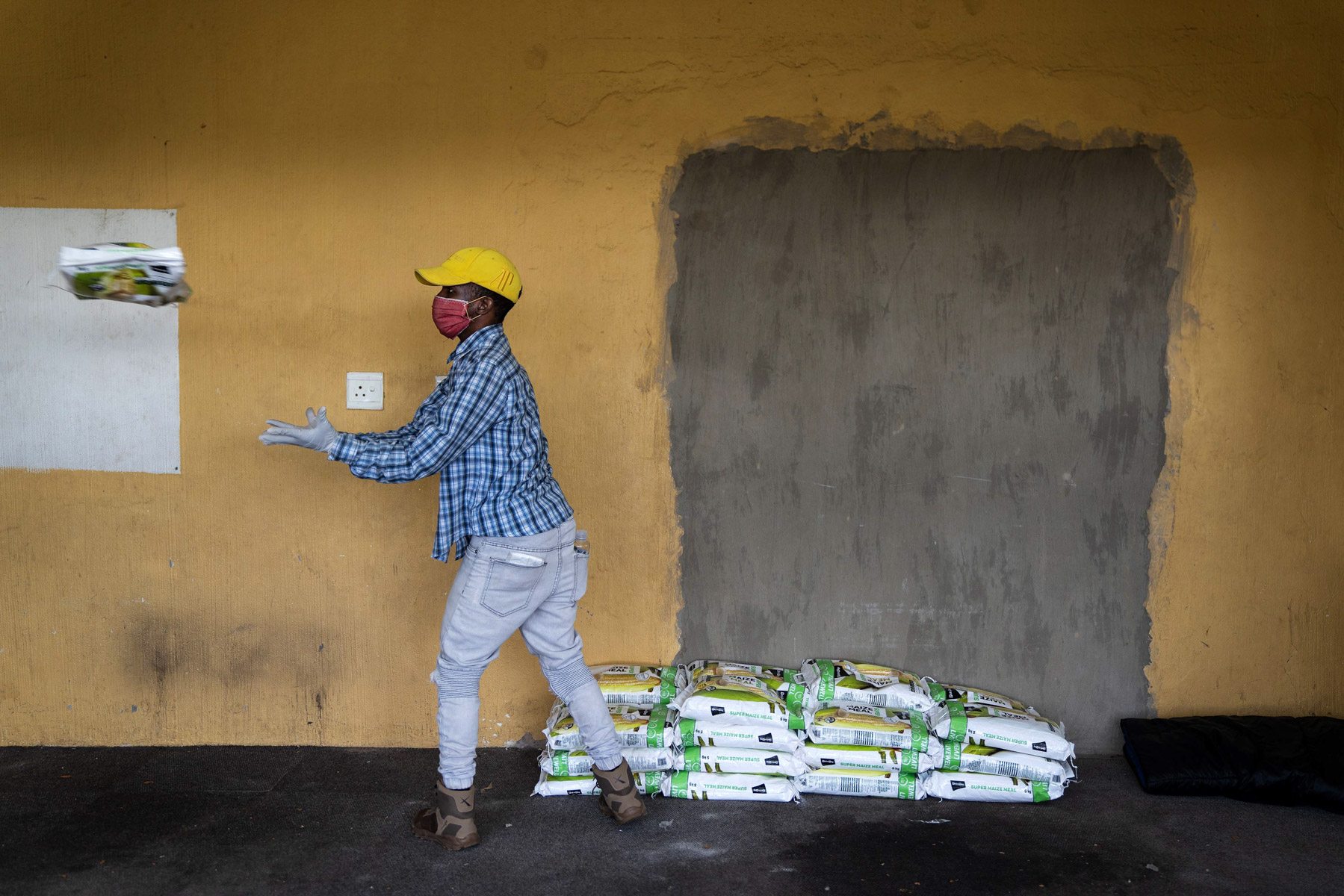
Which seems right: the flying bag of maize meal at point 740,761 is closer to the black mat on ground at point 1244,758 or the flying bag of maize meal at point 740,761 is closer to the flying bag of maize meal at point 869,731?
the flying bag of maize meal at point 869,731

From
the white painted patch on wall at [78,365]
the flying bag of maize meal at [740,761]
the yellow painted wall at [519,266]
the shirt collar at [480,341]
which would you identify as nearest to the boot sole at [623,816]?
the flying bag of maize meal at [740,761]

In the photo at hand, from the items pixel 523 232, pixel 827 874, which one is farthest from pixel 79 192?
pixel 827 874

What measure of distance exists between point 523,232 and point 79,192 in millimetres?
1555

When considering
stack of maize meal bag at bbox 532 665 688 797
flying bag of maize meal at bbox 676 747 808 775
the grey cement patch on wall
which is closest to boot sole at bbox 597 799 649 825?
stack of maize meal bag at bbox 532 665 688 797

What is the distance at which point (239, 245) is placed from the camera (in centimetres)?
318

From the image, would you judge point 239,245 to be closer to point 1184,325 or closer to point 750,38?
point 750,38

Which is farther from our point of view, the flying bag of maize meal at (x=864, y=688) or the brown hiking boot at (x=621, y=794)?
the flying bag of maize meal at (x=864, y=688)

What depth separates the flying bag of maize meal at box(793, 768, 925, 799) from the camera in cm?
285

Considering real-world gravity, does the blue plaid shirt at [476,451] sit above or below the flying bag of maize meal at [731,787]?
above

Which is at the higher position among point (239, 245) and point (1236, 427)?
point (239, 245)

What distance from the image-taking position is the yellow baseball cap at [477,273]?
8.43ft

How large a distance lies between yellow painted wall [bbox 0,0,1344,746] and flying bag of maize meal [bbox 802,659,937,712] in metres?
0.59

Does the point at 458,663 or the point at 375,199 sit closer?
the point at 458,663

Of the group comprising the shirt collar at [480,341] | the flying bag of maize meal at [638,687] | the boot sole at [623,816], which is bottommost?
the boot sole at [623,816]
